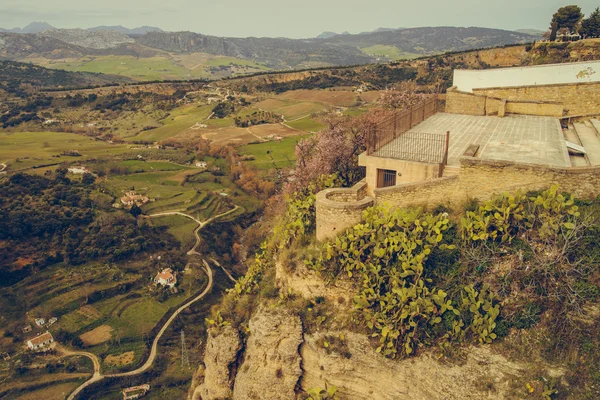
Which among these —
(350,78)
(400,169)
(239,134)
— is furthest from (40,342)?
(350,78)

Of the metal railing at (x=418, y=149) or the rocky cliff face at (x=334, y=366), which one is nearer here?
the rocky cliff face at (x=334, y=366)

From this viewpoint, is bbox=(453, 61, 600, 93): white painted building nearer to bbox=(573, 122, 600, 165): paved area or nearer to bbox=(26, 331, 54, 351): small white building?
bbox=(573, 122, 600, 165): paved area

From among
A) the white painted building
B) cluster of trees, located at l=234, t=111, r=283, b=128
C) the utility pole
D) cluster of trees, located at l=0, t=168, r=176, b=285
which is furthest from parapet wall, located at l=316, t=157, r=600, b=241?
cluster of trees, located at l=234, t=111, r=283, b=128

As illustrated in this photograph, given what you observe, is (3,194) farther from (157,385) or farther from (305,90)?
(305,90)

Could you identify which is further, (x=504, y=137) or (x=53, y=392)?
(x=53, y=392)

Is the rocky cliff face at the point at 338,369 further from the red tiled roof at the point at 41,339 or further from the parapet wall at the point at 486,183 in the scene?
the red tiled roof at the point at 41,339

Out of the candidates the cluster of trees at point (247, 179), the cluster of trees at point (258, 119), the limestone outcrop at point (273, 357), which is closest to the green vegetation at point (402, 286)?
the limestone outcrop at point (273, 357)

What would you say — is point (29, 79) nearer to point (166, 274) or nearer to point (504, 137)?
point (166, 274)
